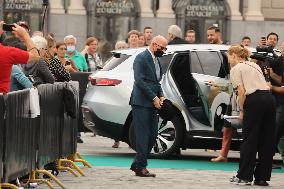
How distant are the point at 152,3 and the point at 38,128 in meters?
36.3

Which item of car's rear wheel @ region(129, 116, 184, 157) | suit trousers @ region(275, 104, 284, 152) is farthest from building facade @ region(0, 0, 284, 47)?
suit trousers @ region(275, 104, 284, 152)

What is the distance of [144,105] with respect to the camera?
16.6 meters

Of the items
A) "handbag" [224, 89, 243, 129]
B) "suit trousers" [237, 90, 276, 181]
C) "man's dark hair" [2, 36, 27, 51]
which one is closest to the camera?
"man's dark hair" [2, 36, 27, 51]

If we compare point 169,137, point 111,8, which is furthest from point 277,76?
point 111,8

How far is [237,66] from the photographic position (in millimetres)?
15859

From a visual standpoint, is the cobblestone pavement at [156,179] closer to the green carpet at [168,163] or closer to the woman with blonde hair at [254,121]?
the woman with blonde hair at [254,121]

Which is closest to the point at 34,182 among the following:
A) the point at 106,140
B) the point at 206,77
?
the point at 206,77

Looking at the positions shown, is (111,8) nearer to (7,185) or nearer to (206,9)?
(206,9)

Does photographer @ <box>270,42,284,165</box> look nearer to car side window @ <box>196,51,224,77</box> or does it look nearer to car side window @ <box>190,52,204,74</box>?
car side window @ <box>196,51,224,77</box>

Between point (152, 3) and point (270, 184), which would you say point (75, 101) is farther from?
point (152, 3)

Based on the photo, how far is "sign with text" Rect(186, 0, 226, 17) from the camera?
166 feet

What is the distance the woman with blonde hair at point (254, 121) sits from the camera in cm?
1581

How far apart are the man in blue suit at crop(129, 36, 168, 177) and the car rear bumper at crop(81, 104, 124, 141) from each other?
3.03 m

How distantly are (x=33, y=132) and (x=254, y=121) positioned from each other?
3.14 meters
